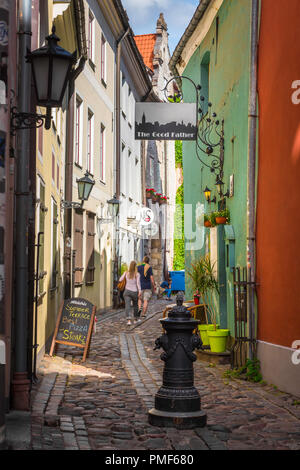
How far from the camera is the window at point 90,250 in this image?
1833 cm

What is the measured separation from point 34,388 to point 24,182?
233cm

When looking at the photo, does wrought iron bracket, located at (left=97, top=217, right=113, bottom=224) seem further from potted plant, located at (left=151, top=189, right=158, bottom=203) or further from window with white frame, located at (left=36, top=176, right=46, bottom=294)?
potted plant, located at (left=151, top=189, right=158, bottom=203)

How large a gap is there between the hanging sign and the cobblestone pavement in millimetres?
3340

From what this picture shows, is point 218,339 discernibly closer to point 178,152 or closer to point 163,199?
point 163,199

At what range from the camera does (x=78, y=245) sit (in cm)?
1708

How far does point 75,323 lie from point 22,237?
13.7ft

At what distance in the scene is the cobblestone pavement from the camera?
219 inches

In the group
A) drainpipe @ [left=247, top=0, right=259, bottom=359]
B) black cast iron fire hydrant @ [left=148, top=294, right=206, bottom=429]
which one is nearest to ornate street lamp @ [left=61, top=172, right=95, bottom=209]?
drainpipe @ [left=247, top=0, right=259, bottom=359]

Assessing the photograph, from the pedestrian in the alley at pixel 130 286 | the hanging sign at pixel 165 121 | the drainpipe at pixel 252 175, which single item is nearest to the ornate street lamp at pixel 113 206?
the pedestrian in the alley at pixel 130 286

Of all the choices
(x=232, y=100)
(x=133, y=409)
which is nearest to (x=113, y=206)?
(x=232, y=100)

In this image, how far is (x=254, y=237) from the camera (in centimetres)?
934

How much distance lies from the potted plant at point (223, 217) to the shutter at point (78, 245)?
5.86 metres

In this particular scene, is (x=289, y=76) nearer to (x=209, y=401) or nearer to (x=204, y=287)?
(x=209, y=401)

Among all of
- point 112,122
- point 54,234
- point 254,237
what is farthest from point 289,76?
point 112,122
